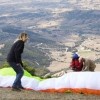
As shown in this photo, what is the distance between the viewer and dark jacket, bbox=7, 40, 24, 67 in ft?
41.9

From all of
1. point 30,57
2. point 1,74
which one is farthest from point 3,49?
point 1,74

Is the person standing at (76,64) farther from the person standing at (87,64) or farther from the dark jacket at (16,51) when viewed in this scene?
the dark jacket at (16,51)

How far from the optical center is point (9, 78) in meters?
15.8

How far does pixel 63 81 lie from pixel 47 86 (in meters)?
0.84

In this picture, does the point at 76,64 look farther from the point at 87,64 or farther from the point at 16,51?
the point at 16,51

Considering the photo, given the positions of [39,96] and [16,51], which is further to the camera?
[39,96]

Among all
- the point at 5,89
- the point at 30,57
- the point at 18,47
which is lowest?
the point at 30,57

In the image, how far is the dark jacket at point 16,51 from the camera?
503 inches

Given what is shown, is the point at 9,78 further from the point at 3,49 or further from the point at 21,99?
the point at 3,49

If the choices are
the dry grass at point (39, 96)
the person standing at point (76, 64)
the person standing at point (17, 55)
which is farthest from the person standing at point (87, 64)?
the person standing at point (17, 55)

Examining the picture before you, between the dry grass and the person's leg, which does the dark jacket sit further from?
the dry grass

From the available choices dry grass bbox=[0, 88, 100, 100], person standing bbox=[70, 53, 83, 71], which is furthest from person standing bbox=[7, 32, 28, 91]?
person standing bbox=[70, 53, 83, 71]

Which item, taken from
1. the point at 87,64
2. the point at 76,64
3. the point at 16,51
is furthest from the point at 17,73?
the point at 87,64

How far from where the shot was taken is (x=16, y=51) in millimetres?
12852
